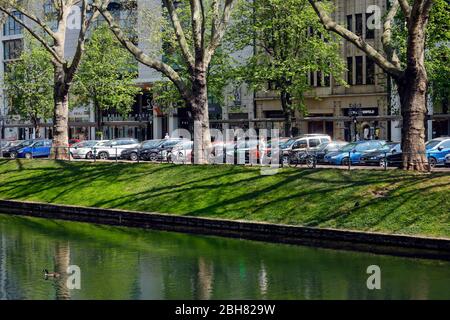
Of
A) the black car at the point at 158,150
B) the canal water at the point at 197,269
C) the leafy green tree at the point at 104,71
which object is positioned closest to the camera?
the canal water at the point at 197,269

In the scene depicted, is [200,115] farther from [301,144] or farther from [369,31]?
[369,31]

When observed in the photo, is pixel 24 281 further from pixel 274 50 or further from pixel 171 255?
pixel 274 50

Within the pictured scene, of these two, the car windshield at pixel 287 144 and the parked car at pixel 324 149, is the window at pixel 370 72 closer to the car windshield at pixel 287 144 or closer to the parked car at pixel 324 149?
the parked car at pixel 324 149

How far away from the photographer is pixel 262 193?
3506cm

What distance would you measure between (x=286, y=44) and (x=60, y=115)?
18822 mm

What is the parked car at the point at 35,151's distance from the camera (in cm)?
7081

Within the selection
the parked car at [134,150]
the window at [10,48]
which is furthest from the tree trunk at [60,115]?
the window at [10,48]

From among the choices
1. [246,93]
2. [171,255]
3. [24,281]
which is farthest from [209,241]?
[246,93]

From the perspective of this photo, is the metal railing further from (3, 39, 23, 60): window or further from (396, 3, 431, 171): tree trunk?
(3, 39, 23, 60): window

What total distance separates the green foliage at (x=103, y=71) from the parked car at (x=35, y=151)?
9.32 metres

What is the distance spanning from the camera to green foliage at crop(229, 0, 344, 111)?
59156 mm
